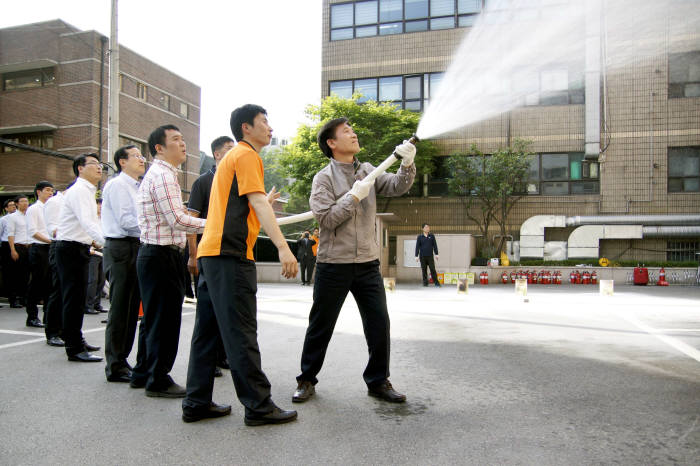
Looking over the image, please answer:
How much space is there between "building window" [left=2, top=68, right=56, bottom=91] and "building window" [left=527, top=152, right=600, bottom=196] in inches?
1040

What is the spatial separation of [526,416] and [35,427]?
310 centimetres

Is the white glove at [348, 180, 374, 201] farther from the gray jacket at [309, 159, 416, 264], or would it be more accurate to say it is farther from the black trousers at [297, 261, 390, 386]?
the black trousers at [297, 261, 390, 386]

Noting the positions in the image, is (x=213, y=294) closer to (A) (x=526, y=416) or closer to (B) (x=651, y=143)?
(A) (x=526, y=416)

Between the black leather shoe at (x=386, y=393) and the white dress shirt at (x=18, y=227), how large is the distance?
8.74 meters

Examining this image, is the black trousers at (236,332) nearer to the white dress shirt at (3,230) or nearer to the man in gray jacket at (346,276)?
the man in gray jacket at (346,276)

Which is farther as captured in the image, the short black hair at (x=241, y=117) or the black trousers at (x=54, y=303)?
the black trousers at (x=54, y=303)

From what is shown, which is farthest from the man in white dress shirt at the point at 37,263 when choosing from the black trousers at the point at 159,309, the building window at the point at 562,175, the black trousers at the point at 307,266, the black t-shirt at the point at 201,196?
the building window at the point at 562,175

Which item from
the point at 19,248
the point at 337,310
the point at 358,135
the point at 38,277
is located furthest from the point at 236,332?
the point at 358,135

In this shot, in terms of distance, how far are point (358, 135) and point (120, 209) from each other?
17187 millimetres

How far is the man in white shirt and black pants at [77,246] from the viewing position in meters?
5.23

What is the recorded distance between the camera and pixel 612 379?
439 centimetres

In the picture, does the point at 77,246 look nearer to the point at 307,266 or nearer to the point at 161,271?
the point at 161,271

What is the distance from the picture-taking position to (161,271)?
13.3 feet

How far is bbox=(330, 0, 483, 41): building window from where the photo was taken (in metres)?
24.0
